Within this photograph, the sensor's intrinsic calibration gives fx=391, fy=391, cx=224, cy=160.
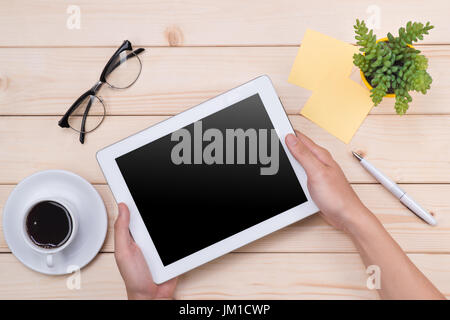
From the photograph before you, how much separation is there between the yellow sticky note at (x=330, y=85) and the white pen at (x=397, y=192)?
0.07 meters

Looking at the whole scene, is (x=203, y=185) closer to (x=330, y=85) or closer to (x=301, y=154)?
(x=301, y=154)

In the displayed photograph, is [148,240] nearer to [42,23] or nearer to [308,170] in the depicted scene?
[308,170]

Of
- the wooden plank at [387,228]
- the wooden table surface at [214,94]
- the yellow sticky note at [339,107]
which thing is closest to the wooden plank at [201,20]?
the wooden table surface at [214,94]

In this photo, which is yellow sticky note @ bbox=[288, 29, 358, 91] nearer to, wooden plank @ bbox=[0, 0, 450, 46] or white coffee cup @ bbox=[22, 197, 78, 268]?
wooden plank @ bbox=[0, 0, 450, 46]

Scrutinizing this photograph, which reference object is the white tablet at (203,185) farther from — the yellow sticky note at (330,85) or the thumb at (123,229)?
the yellow sticky note at (330,85)

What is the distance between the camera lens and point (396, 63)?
769 mm

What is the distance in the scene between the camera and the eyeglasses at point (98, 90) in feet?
2.87

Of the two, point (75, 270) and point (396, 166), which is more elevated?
point (396, 166)

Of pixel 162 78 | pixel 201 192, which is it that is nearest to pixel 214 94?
pixel 162 78

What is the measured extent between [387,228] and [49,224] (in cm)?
71
